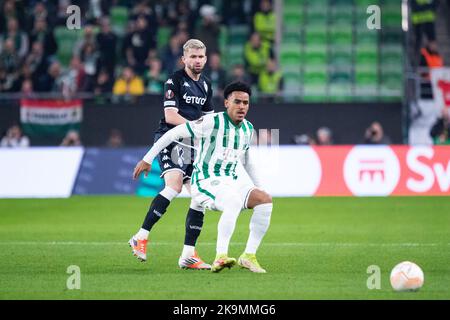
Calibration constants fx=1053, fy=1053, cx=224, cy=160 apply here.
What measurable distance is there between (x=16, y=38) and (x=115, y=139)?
443cm

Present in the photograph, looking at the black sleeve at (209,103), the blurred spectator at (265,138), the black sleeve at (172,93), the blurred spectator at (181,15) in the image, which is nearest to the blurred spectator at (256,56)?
the blurred spectator at (181,15)

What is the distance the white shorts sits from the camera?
939 cm

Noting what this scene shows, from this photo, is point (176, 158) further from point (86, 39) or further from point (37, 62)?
point (86, 39)

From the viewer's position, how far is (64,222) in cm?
1482

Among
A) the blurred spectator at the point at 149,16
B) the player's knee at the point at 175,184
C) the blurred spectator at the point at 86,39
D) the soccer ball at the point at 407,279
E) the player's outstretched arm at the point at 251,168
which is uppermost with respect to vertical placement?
the blurred spectator at the point at 149,16

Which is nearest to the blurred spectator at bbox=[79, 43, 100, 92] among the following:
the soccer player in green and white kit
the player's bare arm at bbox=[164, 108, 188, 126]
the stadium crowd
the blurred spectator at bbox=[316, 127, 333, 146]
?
the stadium crowd

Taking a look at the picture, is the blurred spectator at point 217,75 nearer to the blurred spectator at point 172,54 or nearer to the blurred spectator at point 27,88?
the blurred spectator at point 172,54

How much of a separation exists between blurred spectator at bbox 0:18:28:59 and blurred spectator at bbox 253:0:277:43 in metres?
5.23

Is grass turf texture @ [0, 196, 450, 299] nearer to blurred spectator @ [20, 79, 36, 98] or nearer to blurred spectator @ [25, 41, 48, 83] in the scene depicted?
blurred spectator @ [20, 79, 36, 98]

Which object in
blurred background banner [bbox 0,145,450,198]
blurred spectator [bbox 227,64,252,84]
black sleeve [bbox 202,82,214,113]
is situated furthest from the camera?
blurred spectator [bbox 227,64,252,84]

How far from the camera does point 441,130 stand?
66.6 ft

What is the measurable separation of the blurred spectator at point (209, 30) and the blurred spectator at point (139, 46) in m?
1.14

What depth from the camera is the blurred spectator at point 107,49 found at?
73.4 feet

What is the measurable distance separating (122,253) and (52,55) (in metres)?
12.8
